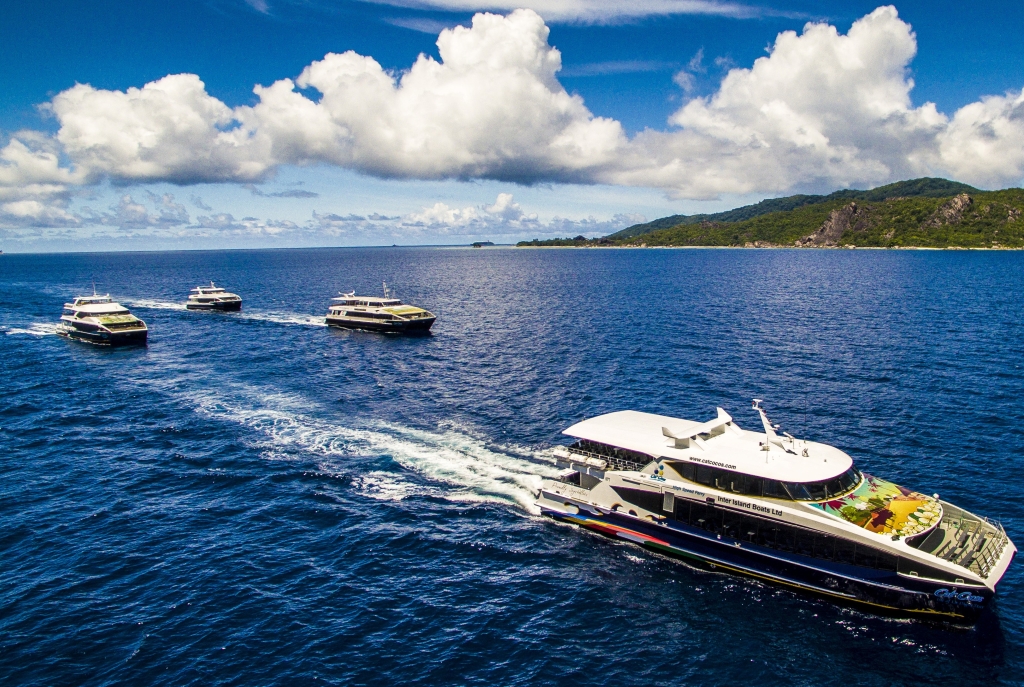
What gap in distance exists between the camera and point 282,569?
36344 millimetres

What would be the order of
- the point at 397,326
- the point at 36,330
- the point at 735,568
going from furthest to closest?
the point at 36,330, the point at 397,326, the point at 735,568

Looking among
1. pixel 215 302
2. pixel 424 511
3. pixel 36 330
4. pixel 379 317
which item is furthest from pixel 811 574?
pixel 215 302

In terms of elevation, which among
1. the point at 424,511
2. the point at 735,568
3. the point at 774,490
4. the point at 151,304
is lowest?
the point at 424,511

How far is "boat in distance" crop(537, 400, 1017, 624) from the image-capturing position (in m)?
30.5

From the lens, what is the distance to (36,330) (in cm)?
12006

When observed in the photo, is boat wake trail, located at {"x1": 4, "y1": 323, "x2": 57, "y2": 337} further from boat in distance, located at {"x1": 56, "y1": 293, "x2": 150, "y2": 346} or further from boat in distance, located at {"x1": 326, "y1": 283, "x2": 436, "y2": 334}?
boat in distance, located at {"x1": 326, "y1": 283, "x2": 436, "y2": 334}

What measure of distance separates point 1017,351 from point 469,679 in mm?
92753

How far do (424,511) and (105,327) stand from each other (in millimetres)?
85692

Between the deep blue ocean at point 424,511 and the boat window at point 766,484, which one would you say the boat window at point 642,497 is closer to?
the boat window at point 766,484

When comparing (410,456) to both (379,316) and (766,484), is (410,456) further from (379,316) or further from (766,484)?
(379,316)

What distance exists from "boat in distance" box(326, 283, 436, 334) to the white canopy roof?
73346 mm

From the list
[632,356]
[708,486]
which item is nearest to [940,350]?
[632,356]

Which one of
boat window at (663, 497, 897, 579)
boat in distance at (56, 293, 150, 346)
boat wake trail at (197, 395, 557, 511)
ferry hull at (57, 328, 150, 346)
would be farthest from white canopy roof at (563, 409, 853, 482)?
boat in distance at (56, 293, 150, 346)

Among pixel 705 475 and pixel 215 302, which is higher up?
pixel 215 302
